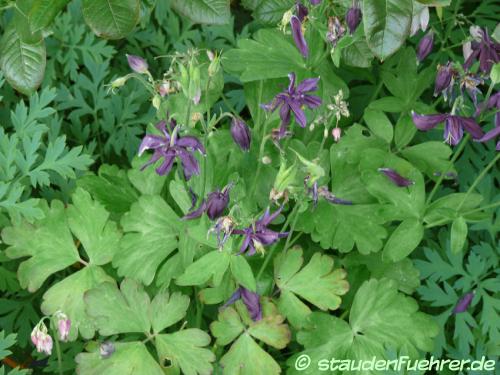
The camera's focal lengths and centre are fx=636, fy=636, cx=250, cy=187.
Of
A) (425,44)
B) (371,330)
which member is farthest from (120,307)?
(425,44)

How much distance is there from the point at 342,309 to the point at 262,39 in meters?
0.84

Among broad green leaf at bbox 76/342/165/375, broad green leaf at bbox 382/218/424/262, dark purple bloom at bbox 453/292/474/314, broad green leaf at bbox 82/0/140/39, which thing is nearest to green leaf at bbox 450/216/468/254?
broad green leaf at bbox 382/218/424/262

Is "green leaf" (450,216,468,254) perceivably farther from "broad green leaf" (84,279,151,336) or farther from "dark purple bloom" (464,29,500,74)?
"broad green leaf" (84,279,151,336)

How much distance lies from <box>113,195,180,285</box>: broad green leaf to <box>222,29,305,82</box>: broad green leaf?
1.49 ft

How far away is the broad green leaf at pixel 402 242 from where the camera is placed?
1.66m

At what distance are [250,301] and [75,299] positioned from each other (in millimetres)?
465

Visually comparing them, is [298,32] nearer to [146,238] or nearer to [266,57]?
[266,57]

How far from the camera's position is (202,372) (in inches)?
59.7

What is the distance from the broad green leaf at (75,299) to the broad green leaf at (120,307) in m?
0.06

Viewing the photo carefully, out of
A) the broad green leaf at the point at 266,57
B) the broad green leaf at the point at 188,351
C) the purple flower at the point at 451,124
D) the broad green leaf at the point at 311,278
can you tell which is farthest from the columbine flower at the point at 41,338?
the purple flower at the point at 451,124

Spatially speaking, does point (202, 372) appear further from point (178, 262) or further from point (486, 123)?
point (486, 123)

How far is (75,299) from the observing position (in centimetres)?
165

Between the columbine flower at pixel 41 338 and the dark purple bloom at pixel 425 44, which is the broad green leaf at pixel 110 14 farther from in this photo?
the dark purple bloom at pixel 425 44

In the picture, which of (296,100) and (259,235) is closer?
(259,235)
